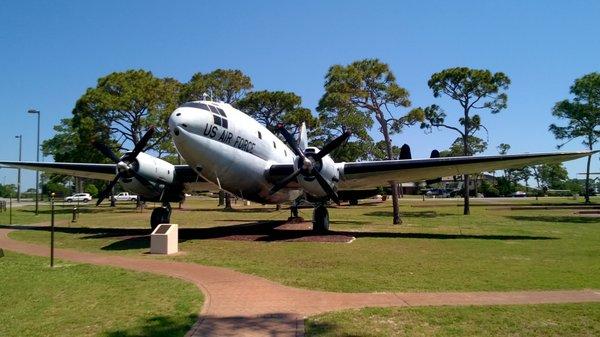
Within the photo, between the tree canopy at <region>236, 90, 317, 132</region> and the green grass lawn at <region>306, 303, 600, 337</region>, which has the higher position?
the tree canopy at <region>236, 90, 317, 132</region>

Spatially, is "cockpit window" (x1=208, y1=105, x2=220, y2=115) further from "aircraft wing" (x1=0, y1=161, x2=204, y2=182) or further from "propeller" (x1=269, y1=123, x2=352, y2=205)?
"aircraft wing" (x1=0, y1=161, x2=204, y2=182)

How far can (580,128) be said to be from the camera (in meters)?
40.3

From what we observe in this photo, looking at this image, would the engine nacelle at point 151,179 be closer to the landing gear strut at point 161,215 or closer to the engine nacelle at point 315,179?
the landing gear strut at point 161,215

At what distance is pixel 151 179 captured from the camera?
22078 millimetres

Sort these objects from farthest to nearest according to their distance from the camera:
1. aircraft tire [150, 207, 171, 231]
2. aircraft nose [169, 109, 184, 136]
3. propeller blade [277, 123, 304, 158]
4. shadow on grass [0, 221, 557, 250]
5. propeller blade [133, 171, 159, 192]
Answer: aircraft tire [150, 207, 171, 231]
propeller blade [133, 171, 159, 192]
shadow on grass [0, 221, 557, 250]
propeller blade [277, 123, 304, 158]
aircraft nose [169, 109, 184, 136]

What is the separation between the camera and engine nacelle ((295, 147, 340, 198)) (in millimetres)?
20156

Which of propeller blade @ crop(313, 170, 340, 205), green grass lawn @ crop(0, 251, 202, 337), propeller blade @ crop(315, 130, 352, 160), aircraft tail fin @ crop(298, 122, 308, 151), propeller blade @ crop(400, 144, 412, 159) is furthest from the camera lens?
propeller blade @ crop(400, 144, 412, 159)

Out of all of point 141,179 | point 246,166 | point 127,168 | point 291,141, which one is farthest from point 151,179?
point 291,141

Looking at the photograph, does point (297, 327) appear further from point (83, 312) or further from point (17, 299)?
point (17, 299)

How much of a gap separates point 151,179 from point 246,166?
490 cm

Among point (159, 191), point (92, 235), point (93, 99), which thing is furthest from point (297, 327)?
point (93, 99)

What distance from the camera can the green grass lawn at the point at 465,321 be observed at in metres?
7.25

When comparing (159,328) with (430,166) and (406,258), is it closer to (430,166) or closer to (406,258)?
(406,258)

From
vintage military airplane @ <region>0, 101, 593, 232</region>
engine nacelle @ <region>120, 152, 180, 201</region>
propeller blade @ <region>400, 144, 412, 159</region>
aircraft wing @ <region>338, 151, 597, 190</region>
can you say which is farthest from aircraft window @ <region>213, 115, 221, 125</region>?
propeller blade @ <region>400, 144, 412, 159</region>
